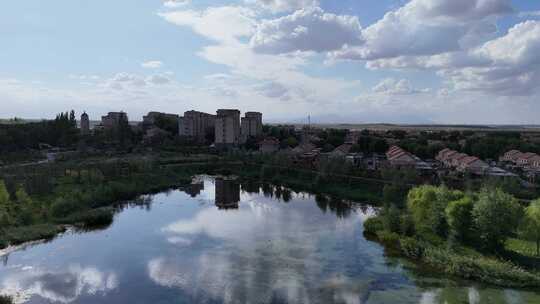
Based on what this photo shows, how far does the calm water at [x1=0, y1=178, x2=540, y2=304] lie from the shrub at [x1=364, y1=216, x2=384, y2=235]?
0.78m

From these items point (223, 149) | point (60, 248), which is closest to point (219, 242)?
point (60, 248)

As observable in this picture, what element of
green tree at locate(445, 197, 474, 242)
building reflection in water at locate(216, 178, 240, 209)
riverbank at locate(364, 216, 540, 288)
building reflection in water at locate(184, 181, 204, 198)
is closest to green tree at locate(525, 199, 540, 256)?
riverbank at locate(364, 216, 540, 288)

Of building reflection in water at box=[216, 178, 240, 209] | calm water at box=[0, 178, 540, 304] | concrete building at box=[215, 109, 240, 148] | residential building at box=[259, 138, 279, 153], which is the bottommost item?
calm water at box=[0, 178, 540, 304]

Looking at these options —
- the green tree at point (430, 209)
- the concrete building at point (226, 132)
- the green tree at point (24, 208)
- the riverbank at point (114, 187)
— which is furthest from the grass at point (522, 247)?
the concrete building at point (226, 132)

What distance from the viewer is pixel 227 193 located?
34.6 meters

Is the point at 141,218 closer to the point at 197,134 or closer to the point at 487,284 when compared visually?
the point at 487,284

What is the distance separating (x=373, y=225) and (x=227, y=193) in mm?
15029

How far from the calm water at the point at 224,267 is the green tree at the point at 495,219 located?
3061 millimetres

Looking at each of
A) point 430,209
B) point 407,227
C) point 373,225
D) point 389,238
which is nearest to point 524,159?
point 373,225

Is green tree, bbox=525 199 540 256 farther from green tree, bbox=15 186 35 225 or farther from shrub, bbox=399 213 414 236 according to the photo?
green tree, bbox=15 186 35 225

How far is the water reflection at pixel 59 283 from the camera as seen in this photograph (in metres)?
14.2

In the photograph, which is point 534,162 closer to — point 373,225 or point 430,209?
point 373,225

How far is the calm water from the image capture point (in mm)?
14312

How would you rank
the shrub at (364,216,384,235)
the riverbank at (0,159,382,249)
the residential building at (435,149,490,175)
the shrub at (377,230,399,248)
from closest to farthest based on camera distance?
the shrub at (377,230,399,248), the shrub at (364,216,384,235), the riverbank at (0,159,382,249), the residential building at (435,149,490,175)
